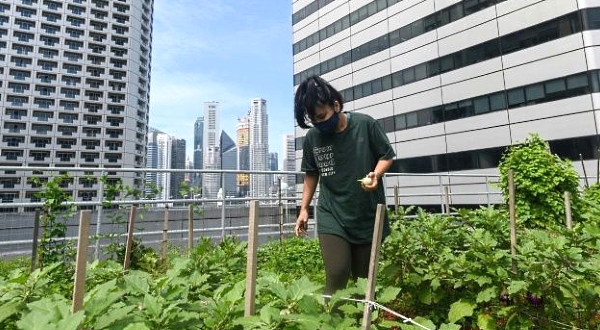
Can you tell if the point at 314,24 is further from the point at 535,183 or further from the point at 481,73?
the point at 535,183

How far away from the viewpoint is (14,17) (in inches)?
2296

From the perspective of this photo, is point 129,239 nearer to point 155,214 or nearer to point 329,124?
point 329,124

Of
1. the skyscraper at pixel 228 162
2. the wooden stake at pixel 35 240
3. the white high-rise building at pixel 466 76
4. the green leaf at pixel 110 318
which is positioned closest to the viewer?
the green leaf at pixel 110 318

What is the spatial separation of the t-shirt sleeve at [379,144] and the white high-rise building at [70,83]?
6567 cm

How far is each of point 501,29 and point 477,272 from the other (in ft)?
67.5

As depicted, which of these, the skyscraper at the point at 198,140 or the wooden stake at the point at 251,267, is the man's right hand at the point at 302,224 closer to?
the wooden stake at the point at 251,267

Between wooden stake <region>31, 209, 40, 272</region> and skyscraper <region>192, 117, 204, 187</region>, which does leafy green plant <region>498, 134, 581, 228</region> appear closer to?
wooden stake <region>31, 209, 40, 272</region>

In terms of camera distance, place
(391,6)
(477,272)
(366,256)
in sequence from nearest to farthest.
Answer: (366,256) → (477,272) → (391,6)

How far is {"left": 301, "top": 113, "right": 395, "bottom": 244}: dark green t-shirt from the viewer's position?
2270 mm

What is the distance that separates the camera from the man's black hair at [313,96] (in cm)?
224

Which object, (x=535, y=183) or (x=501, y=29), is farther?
(x=501, y=29)

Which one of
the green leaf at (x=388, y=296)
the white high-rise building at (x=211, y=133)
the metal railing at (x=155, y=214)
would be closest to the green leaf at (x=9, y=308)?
the green leaf at (x=388, y=296)

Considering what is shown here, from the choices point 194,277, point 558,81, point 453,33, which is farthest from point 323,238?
point 453,33

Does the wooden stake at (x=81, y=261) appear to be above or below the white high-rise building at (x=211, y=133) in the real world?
below
